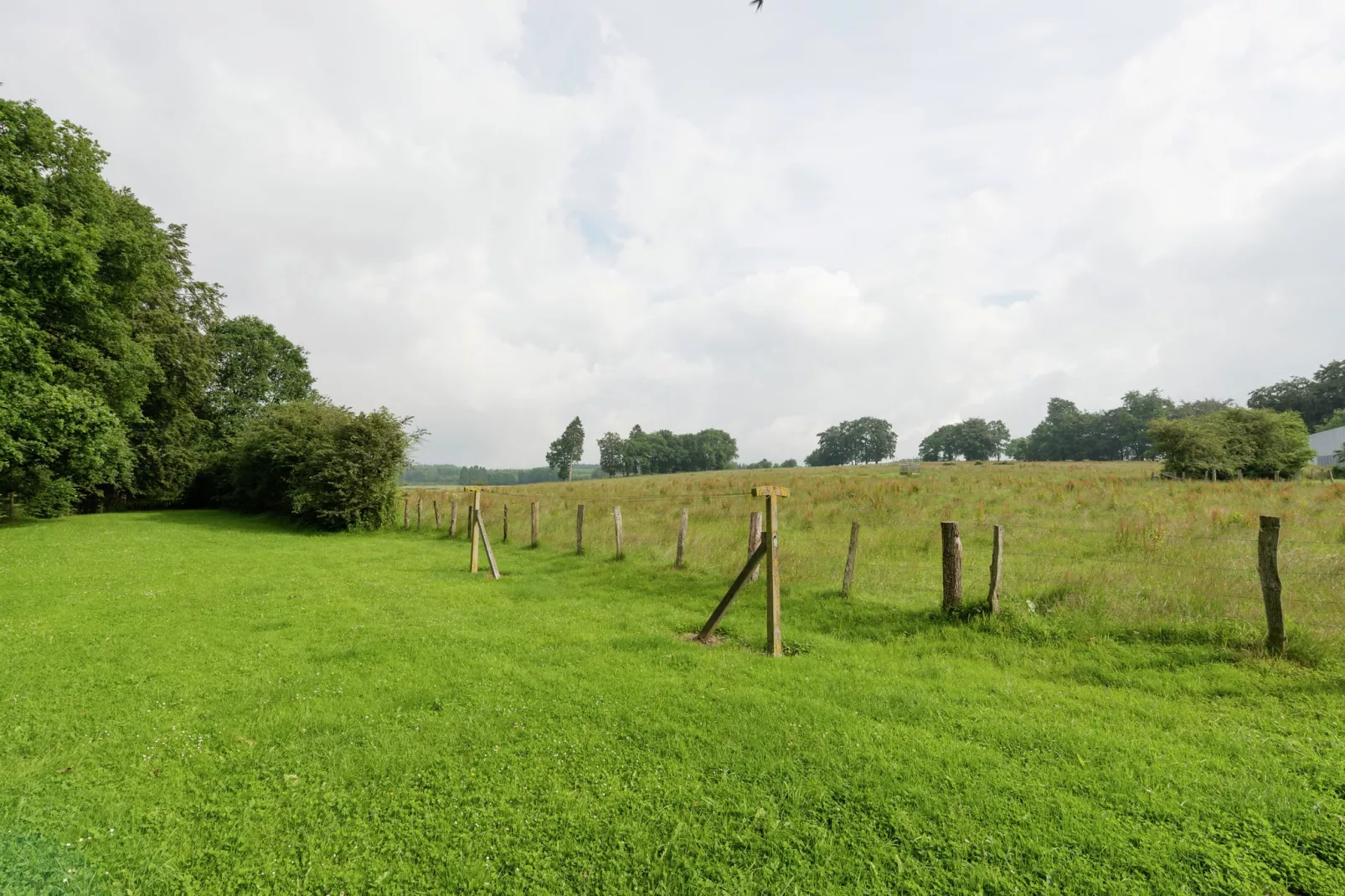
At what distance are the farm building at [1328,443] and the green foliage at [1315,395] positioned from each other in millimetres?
19474

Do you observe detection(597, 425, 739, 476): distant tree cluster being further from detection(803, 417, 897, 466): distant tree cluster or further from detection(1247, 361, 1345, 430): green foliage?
detection(1247, 361, 1345, 430): green foliage

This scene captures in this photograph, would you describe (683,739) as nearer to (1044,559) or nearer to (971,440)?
(1044,559)

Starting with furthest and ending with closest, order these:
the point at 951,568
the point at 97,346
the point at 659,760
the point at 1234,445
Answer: the point at 1234,445
the point at 97,346
the point at 951,568
the point at 659,760

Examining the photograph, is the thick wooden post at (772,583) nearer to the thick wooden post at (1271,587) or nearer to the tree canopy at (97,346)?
the thick wooden post at (1271,587)

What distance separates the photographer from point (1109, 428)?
90188mm

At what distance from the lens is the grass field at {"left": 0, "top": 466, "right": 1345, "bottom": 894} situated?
3545mm

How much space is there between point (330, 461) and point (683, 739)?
2626 cm

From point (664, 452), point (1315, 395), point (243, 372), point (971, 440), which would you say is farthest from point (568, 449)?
point (1315, 395)

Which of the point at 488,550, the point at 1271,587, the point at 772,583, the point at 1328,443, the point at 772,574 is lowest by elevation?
the point at 488,550

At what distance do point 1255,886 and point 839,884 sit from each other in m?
2.58

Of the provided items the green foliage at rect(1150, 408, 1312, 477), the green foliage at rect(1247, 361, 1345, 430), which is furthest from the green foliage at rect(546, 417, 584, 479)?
the green foliage at rect(1247, 361, 1345, 430)

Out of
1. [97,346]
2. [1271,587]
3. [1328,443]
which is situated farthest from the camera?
[1328,443]

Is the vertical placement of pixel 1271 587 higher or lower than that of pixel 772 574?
higher

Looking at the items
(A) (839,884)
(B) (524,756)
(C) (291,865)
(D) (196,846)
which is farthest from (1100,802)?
(D) (196,846)
